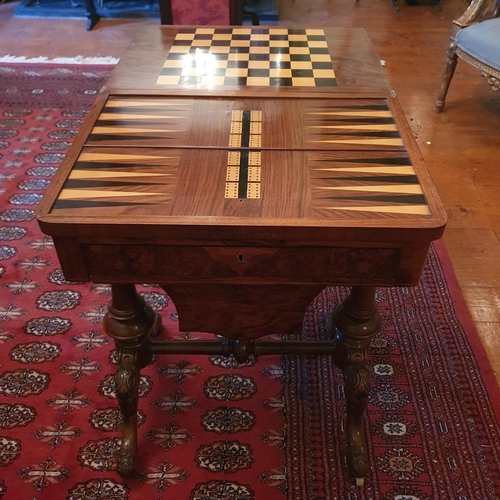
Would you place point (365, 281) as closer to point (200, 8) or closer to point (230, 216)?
point (230, 216)

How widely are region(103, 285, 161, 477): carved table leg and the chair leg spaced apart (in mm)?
2478

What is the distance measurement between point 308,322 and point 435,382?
18.3 inches

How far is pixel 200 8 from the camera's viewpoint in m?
2.43

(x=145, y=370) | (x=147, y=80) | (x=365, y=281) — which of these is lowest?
(x=145, y=370)

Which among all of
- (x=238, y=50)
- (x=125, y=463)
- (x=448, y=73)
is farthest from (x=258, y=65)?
(x=448, y=73)

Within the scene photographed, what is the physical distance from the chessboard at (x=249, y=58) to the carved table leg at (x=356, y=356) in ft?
2.14

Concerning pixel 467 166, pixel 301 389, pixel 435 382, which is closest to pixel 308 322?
pixel 301 389

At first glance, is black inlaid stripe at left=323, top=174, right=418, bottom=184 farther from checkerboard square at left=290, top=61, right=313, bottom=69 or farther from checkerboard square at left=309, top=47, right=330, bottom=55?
checkerboard square at left=309, top=47, right=330, bottom=55

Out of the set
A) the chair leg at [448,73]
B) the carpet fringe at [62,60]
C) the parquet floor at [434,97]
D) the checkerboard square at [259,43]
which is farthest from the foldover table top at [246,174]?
the carpet fringe at [62,60]

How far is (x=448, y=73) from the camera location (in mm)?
3062

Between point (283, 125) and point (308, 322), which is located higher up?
point (283, 125)

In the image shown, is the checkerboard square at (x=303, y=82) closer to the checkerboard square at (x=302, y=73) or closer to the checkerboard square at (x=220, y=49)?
the checkerboard square at (x=302, y=73)

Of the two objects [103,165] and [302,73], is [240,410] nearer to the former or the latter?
[103,165]

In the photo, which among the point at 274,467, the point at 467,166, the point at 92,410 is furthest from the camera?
the point at 467,166
